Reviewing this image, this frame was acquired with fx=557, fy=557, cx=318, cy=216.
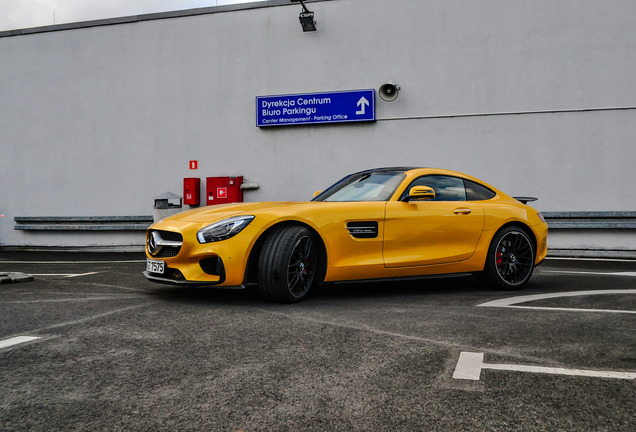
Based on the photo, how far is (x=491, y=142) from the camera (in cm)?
1152

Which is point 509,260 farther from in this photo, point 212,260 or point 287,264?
point 212,260

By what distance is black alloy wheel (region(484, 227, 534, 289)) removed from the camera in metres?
5.83

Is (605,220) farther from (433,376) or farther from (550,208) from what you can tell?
(433,376)

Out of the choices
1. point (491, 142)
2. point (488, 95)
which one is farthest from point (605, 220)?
point (488, 95)

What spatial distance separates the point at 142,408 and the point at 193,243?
8.15 feet

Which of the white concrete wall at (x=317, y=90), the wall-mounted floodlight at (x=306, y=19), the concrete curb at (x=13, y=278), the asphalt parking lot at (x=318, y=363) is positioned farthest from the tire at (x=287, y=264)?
the wall-mounted floodlight at (x=306, y=19)

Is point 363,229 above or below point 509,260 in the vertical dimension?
above

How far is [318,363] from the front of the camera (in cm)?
299

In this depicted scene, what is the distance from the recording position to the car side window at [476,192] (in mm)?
5996

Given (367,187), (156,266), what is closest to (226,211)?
(156,266)

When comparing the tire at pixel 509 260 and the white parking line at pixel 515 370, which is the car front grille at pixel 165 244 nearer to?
the white parking line at pixel 515 370

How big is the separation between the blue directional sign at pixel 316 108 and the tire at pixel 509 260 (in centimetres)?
648

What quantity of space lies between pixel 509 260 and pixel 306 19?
819cm

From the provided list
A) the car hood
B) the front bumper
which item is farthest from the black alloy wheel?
the front bumper
